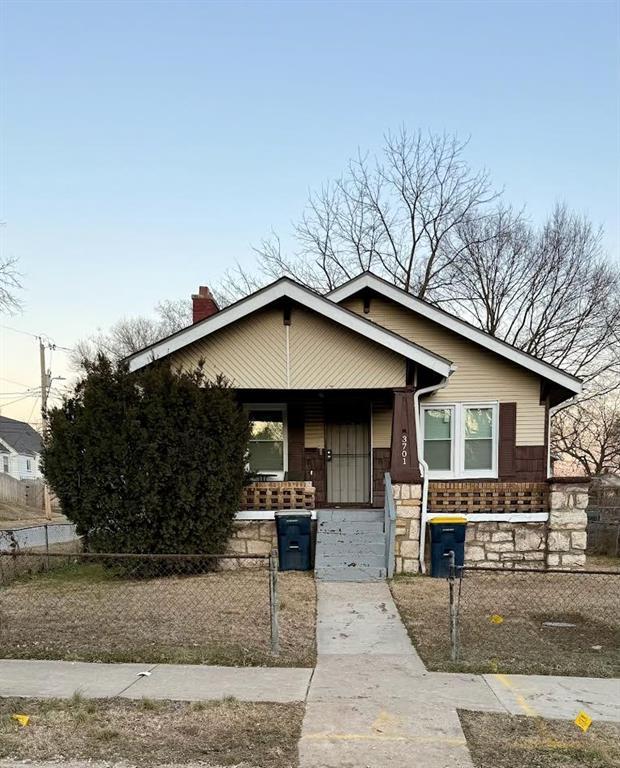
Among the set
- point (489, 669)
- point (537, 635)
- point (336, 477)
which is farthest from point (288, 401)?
point (489, 669)

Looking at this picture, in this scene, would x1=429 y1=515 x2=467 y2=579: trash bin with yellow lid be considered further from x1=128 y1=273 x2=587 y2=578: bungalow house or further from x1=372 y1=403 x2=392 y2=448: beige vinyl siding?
x1=372 y1=403 x2=392 y2=448: beige vinyl siding

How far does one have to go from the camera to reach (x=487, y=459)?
42.5 ft

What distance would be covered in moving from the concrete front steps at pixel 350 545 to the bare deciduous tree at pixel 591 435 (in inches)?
812

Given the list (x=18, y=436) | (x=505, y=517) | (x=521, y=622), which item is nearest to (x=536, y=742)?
(x=521, y=622)

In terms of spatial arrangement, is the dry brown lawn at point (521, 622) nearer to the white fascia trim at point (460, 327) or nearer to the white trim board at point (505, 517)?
the white trim board at point (505, 517)

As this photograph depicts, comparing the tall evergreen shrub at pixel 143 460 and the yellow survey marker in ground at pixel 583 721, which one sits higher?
the tall evergreen shrub at pixel 143 460

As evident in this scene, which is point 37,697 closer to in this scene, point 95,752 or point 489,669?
point 95,752

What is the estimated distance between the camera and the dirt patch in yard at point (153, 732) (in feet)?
12.7

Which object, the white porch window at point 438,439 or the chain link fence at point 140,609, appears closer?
the chain link fence at point 140,609

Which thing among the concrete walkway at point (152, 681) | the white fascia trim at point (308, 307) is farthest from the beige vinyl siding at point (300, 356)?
the concrete walkway at point (152, 681)

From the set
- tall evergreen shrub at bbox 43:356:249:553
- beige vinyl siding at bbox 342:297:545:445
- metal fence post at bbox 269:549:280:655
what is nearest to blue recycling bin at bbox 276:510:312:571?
tall evergreen shrub at bbox 43:356:249:553

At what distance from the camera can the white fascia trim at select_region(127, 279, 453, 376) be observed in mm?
10711

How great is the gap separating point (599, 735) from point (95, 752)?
332cm

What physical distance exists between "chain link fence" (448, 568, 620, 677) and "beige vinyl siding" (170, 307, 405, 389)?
3792 mm
